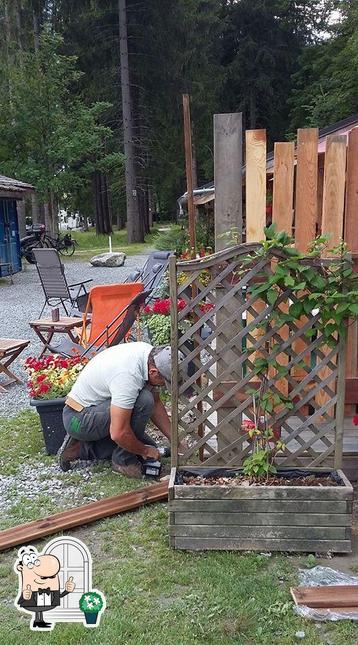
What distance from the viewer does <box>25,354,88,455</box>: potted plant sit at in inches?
147

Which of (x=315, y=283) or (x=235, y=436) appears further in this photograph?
(x=235, y=436)

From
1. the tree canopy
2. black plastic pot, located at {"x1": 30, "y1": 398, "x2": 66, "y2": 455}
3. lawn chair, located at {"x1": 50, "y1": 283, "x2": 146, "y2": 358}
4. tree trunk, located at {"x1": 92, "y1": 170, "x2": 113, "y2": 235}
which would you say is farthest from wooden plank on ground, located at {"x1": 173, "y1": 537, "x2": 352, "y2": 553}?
tree trunk, located at {"x1": 92, "y1": 170, "x2": 113, "y2": 235}

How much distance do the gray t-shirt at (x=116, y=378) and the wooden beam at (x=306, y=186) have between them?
102cm

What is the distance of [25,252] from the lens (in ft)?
53.6

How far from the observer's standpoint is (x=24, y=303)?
10.4m

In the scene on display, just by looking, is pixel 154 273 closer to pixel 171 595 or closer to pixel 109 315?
pixel 109 315

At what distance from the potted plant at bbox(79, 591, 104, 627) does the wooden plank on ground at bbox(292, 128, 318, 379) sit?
146cm

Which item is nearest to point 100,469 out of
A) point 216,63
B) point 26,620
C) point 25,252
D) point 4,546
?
point 4,546

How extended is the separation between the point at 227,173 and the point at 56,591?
2.01 m

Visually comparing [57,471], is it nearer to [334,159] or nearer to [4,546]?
[4,546]

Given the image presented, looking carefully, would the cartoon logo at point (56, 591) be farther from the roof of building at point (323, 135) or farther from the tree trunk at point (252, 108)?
the tree trunk at point (252, 108)

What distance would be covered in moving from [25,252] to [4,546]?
14298 mm

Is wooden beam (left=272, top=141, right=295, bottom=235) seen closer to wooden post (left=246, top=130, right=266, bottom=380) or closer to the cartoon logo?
wooden post (left=246, top=130, right=266, bottom=380)

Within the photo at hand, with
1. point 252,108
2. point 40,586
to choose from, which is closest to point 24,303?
point 40,586
